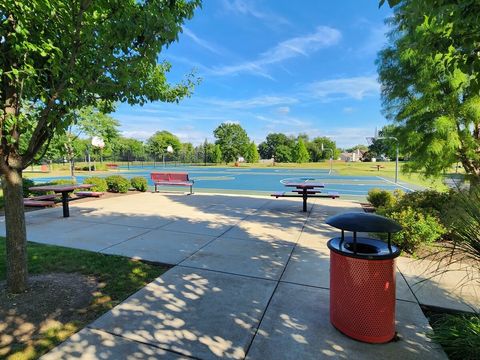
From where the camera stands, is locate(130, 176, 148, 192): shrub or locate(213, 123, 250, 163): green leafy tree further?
locate(213, 123, 250, 163): green leafy tree

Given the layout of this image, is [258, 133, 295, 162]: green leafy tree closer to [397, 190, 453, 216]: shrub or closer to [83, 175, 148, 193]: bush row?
[83, 175, 148, 193]: bush row

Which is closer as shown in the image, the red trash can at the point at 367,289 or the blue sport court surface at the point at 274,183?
the red trash can at the point at 367,289

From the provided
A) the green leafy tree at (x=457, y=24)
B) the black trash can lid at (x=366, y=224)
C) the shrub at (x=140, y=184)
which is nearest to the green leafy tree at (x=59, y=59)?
the green leafy tree at (x=457, y=24)

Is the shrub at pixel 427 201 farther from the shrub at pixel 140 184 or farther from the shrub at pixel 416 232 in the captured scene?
the shrub at pixel 140 184

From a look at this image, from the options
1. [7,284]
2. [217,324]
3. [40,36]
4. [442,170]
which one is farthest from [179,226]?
[442,170]

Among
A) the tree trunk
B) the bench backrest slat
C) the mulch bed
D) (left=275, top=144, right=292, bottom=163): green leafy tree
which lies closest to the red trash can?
the mulch bed

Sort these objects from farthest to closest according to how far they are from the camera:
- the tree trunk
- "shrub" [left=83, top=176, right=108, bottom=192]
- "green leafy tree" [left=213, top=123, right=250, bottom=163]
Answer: "green leafy tree" [left=213, top=123, right=250, bottom=163]
"shrub" [left=83, top=176, right=108, bottom=192]
the tree trunk

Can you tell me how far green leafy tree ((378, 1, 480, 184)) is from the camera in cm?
571

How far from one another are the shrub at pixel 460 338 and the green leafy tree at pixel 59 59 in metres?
4.08

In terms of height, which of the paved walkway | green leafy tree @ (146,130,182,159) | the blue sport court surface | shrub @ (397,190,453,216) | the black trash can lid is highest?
green leafy tree @ (146,130,182,159)

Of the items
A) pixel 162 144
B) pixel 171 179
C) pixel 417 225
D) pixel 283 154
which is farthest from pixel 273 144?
pixel 417 225

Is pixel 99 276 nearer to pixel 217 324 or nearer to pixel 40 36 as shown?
pixel 217 324

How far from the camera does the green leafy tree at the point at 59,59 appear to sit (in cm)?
291

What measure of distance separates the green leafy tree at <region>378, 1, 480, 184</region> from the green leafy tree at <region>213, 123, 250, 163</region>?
62.3 meters
